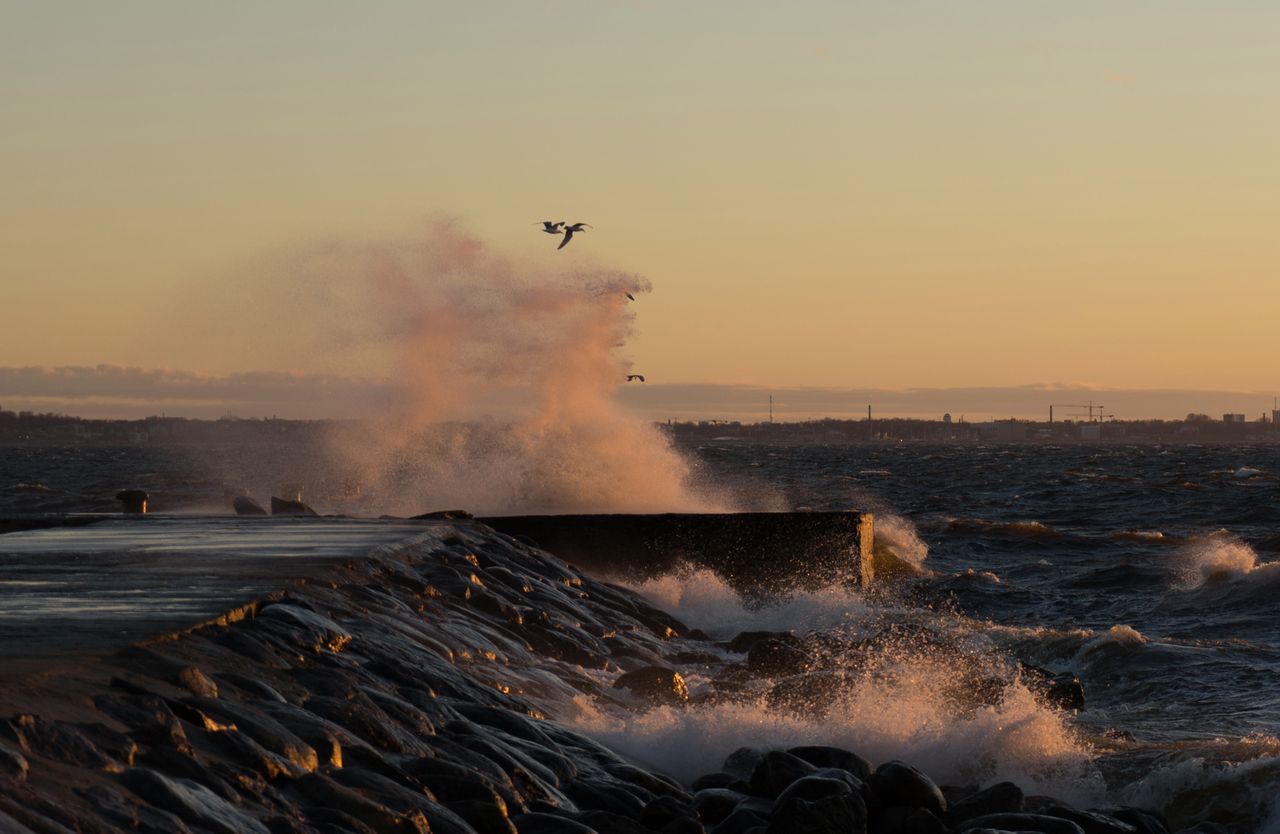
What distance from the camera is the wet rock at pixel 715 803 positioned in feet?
26.1

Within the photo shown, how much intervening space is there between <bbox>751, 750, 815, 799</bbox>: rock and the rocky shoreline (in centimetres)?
1

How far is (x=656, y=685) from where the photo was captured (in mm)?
11305

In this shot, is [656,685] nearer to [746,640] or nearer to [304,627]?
[304,627]

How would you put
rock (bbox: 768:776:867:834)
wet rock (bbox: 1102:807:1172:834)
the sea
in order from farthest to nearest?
the sea
wet rock (bbox: 1102:807:1172:834)
rock (bbox: 768:776:867:834)

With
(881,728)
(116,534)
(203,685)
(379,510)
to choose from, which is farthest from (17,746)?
(379,510)

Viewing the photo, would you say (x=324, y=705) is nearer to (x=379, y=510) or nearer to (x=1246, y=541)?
(x=379, y=510)

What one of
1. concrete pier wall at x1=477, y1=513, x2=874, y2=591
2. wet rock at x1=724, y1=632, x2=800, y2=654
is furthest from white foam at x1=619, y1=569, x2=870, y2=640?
wet rock at x1=724, y1=632, x2=800, y2=654

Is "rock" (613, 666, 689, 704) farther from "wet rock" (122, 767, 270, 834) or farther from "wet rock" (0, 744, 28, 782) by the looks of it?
"wet rock" (0, 744, 28, 782)

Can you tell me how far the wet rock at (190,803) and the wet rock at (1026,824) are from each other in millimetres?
3605

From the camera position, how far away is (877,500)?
5650cm

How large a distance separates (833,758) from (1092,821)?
1326 mm

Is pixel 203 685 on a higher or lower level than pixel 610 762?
higher

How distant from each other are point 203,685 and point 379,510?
907 inches

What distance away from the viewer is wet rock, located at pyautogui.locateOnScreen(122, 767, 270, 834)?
5.20 m
